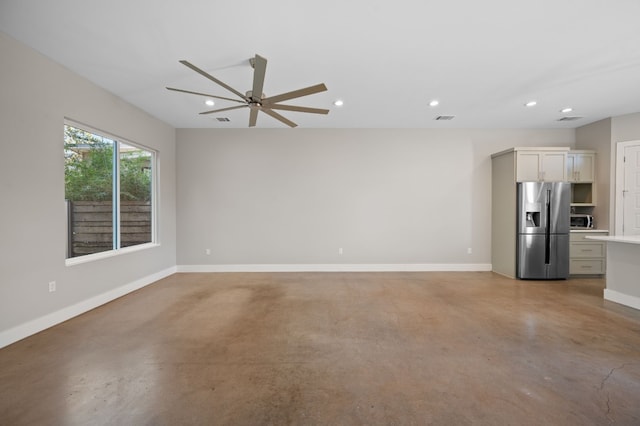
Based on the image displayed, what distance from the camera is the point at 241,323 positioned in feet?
9.85

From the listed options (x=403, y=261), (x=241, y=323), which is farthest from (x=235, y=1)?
(x=403, y=261)

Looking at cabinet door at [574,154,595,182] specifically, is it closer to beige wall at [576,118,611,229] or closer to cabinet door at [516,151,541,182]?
beige wall at [576,118,611,229]

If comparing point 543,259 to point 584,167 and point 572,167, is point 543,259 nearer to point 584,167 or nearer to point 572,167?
point 572,167

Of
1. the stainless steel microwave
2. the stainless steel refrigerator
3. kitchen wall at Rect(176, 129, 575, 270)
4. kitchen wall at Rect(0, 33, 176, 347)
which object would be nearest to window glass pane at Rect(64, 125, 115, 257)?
kitchen wall at Rect(0, 33, 176, 347)

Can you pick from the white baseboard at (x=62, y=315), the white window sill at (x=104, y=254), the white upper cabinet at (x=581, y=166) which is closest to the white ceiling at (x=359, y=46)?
the white upper cabinet at (x=581, y=166)

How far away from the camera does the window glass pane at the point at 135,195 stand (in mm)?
4168

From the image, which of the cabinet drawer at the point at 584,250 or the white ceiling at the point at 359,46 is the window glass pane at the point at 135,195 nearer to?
the white ceiling at the point at 359,46

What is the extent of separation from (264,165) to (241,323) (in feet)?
11.0

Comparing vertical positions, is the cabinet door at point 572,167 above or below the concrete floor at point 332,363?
above

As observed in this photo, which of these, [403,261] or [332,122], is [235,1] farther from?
[403,261]

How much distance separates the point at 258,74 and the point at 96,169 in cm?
307

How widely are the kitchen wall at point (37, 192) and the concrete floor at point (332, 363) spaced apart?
0.97 feet

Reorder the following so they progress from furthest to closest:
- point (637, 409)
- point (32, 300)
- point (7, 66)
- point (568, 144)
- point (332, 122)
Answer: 1. point (568, 144)
2. point (332, 122)
3. point (32, 300)
4. point (7, 66)
5. point (637, 409)

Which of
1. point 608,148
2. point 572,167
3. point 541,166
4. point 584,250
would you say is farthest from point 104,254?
point 608,148
